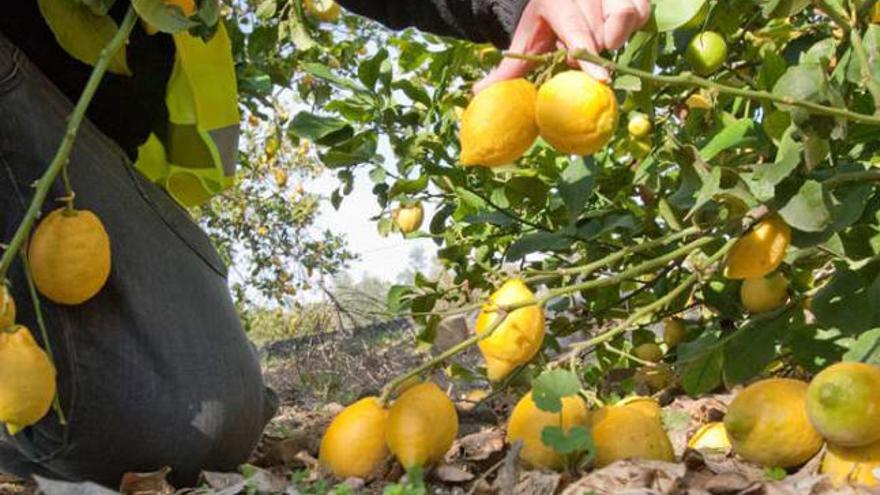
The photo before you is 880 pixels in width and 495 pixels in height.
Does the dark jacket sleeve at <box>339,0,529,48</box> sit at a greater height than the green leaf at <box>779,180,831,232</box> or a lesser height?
greater

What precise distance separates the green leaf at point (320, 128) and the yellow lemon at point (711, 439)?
31.9 inches

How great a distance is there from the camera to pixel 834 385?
1015mm

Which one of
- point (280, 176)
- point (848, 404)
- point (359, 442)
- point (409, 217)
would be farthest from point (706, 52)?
point (280, 176)

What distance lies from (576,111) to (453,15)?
1.94ft

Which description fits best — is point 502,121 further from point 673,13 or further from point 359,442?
point 359,442

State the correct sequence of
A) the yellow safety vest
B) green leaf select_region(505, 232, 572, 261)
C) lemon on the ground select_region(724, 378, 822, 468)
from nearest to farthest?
lemon on the ground select_region(724, 378, 822, 468), green leaf select_region(505, 232, 572, 261), the yellow safety vest

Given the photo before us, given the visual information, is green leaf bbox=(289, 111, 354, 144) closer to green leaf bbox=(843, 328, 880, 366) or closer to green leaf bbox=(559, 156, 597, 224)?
green leaf bbox=(559, 156, 597, 224)

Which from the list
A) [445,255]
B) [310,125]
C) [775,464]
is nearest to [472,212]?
[445,255]

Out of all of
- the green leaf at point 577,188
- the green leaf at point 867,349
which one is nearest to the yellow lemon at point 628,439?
the green leaf at point 867,349

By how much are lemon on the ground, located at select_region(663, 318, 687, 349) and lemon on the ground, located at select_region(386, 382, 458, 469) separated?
2.55 feet

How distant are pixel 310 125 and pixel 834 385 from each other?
1.02 metres

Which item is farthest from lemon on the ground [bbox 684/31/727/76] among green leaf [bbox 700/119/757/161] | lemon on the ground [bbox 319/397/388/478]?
lemon on the ground [bbox 319/397/388/478]

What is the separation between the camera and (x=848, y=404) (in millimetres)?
1000

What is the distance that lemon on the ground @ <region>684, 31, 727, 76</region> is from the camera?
1256 millimetres
